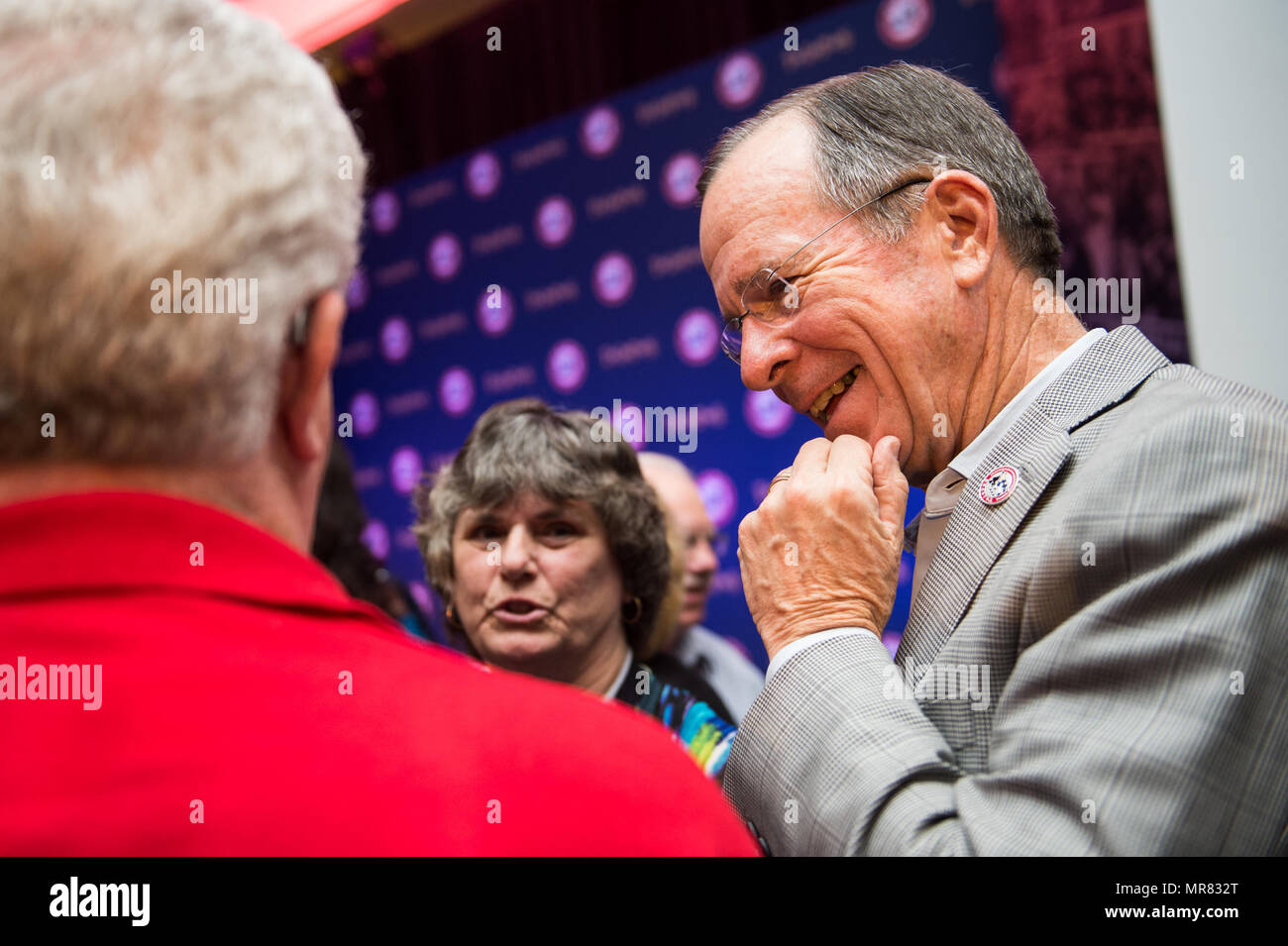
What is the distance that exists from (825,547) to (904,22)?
8.41 feet

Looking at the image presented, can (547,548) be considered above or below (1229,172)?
below

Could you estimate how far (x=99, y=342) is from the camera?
0.57m

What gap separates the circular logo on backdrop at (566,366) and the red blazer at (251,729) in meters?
3.61

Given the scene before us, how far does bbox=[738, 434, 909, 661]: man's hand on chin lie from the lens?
1.15m

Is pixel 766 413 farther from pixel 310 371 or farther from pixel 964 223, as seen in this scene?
pixel 310 371

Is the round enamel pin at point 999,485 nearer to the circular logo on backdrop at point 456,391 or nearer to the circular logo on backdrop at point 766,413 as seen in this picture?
the circular logo on backdrop at point 766,413

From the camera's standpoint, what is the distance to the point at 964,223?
1.39 metres

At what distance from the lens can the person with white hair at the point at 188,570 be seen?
553 mm

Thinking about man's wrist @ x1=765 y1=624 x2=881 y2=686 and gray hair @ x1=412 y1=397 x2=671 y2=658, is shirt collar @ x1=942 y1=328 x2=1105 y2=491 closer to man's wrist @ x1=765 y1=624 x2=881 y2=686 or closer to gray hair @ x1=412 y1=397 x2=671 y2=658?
man's wrist @ x1=765 y1=624 x2=881 y2=686

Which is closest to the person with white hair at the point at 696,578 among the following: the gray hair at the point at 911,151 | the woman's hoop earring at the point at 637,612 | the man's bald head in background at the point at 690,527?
the man's bald head in background at the point at 690,527

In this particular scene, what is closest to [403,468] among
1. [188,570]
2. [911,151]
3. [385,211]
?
[385,211]

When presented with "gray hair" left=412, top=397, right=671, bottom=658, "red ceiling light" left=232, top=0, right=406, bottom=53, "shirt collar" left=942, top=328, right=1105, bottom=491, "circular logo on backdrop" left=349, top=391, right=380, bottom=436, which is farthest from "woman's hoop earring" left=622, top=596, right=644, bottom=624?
"red ceiling light" left=232, top=0, right=406, bottom=53

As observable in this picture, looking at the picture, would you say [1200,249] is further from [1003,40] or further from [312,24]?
[312,24]
